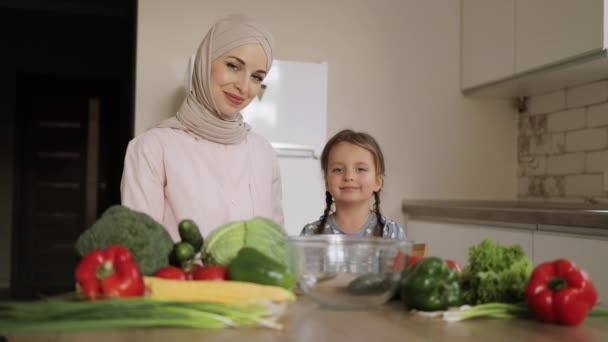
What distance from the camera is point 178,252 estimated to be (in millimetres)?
1210

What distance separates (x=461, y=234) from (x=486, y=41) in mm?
1409

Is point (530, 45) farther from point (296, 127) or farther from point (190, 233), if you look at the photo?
point (190, 233)

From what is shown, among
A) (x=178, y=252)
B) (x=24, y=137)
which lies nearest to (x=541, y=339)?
(x=178, y=252)

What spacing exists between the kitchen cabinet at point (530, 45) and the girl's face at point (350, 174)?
5.41 ft

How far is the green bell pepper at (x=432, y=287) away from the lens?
3.65 ft

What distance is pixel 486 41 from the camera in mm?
4133

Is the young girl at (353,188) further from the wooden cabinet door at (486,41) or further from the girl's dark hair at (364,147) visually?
the wooden cabinet door at (486,41)

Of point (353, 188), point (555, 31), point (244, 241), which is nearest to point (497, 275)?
point (244, 241)

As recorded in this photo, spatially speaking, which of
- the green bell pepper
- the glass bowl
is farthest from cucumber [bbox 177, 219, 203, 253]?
the green bell pepper

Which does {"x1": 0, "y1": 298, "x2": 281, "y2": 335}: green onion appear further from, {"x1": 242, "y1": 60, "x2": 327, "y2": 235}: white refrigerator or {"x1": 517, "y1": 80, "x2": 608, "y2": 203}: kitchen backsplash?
{"x1": 517, "y1": 80, "x2": 608, "y2": 203}: kitchen backsplash

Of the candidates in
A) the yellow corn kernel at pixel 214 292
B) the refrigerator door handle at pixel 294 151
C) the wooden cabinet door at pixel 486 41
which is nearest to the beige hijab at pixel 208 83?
the yellow corn kernel at pixel 214 292

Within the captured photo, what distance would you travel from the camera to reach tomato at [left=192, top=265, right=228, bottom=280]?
Result: 3.71 feet

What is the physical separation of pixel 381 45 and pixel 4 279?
5.05 meters

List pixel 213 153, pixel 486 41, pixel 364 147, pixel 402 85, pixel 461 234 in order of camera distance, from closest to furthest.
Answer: pixel 213 153 → pixel 364 147 → pixel 461 234 → pixel 486 41 → pixel 402 85
